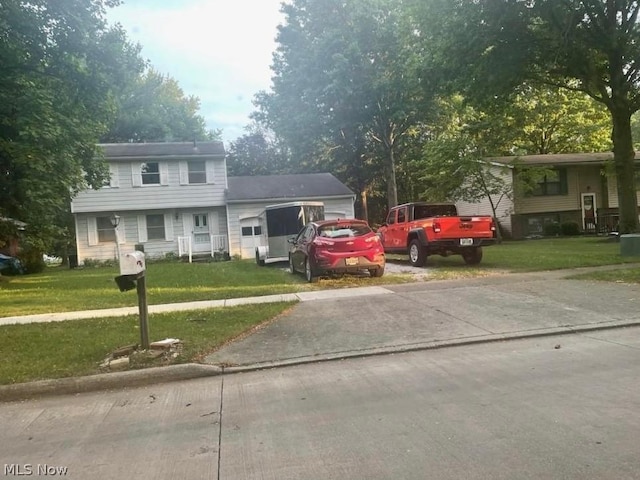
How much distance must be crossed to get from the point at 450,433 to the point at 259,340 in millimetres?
3827

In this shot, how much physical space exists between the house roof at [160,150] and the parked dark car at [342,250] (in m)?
16.5

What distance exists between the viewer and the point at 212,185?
2839 cm

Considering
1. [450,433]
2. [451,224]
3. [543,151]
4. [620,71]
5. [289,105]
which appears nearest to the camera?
[450,433]

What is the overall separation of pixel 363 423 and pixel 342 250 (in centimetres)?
855

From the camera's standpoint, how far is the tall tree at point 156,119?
4153 cm

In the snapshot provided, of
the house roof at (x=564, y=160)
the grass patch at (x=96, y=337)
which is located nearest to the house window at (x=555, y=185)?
the house roof at (x=564, y=160)

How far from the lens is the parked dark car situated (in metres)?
12.8

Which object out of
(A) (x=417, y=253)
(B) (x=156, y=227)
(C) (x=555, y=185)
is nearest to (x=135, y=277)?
(A) (x=417, y=253)

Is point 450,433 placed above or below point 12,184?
below

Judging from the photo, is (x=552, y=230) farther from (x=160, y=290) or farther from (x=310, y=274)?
(x=160, y=290)

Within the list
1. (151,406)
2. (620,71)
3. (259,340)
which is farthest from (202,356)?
(620,71)

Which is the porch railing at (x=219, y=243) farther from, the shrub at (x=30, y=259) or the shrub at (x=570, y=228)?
the shrub at (x=570, y=228)

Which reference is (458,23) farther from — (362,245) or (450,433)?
(450,433)

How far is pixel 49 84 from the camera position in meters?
15.2
